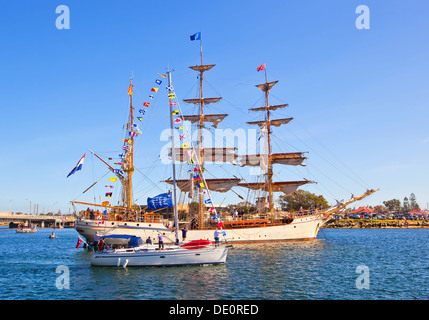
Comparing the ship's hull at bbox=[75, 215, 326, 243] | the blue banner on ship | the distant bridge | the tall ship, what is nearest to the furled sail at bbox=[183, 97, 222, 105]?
the tall ship

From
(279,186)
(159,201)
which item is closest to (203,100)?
(279,186)

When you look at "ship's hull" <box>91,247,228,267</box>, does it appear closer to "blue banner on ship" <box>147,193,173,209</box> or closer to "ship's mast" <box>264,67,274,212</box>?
"blue banner on ship" <box>147,193,173,209</box>

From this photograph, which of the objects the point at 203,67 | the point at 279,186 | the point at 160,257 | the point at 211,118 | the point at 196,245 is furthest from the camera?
the point at 279,186

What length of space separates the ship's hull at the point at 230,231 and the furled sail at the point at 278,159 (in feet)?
34.4

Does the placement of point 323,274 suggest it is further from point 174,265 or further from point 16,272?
point 16,272

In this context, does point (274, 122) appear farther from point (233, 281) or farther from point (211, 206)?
point (233, 281)

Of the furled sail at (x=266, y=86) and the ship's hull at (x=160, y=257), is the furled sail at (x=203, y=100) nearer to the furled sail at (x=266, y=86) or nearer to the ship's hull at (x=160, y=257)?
the furled sail at (x=266, y=86)

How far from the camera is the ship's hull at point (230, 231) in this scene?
141 feet

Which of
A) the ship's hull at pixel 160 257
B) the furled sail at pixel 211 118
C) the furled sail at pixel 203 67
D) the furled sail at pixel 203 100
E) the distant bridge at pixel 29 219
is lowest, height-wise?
the distant bridge at pixel 29 219

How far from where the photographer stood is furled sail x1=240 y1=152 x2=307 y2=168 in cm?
5869

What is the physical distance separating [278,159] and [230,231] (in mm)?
18246

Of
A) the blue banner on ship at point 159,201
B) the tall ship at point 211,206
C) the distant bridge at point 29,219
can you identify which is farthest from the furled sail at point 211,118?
the distant bridge at point 29,219

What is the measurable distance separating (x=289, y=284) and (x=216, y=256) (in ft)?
Result: 27.1

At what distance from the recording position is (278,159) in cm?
5962
